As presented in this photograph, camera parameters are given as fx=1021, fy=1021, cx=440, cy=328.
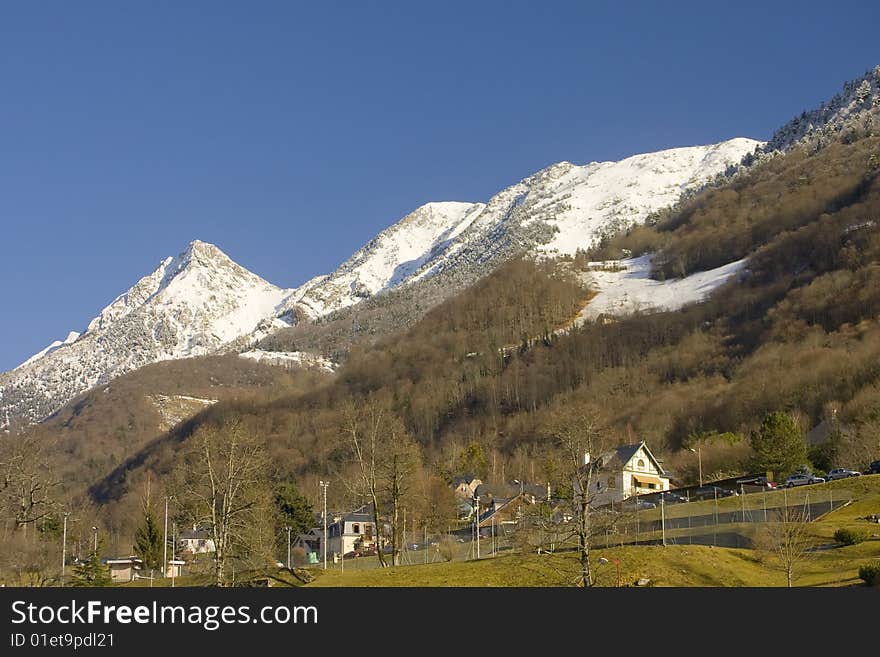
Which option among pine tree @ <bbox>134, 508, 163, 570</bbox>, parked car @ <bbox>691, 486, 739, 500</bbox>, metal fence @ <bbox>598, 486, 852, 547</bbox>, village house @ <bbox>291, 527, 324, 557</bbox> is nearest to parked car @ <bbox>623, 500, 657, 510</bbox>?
parked car @ <bbox>691, 486, 739, 500</bbox>

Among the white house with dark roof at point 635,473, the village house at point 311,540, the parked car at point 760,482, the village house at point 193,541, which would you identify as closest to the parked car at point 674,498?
the parked car at point 760,482

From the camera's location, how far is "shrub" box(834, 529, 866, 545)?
157 ft

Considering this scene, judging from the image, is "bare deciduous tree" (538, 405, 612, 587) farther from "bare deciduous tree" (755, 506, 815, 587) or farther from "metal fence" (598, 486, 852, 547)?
"bare deciduous tree" (755, 506, 815, 587)

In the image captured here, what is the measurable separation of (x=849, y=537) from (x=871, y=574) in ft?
35.3

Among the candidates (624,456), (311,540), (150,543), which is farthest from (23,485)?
(624,456)

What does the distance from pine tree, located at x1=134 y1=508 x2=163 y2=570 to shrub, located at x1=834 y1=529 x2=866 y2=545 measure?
55.2 meters

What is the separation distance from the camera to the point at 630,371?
198 meters

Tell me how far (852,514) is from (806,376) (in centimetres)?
8506

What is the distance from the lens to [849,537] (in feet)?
157

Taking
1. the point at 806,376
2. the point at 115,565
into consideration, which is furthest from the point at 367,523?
the point at 806,376

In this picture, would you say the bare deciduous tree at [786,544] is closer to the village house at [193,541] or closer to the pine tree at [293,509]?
the pine tree at [293,509]

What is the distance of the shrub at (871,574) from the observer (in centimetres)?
3750

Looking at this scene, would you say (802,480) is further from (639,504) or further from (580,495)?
(580,495)
